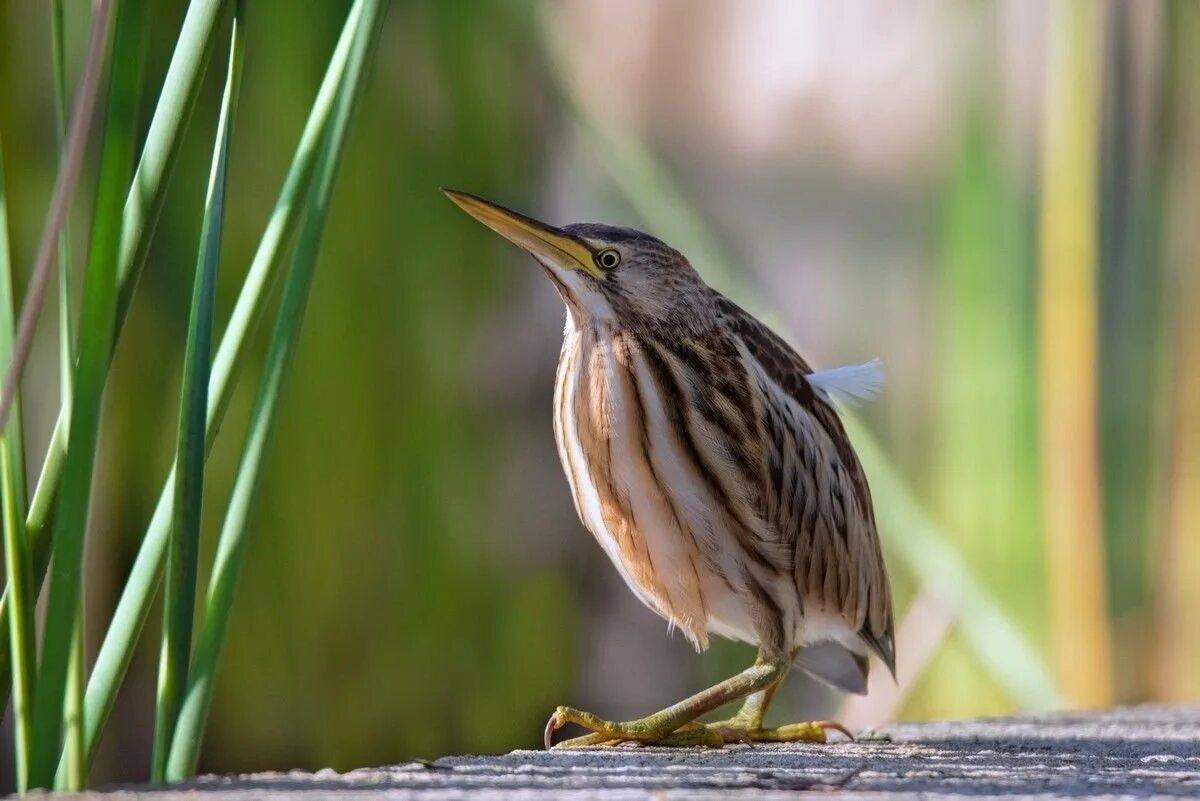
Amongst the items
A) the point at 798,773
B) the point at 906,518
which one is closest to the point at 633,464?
the point at 798,773

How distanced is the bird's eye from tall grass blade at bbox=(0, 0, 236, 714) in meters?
0.58

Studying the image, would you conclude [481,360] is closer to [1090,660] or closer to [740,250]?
[740,250]

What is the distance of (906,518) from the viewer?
2316 mm

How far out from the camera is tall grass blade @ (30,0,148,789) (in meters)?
0.75

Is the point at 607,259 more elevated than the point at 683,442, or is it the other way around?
the point at 607,259

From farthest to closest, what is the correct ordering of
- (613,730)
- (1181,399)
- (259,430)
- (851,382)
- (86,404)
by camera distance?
1. (1181,399)
2. (851,382)
3. (613,730)
4. (259,430)
5. (86,404)

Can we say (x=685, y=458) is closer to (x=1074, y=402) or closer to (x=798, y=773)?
(x=798, y=773)

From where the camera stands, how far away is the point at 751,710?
1.48 meters

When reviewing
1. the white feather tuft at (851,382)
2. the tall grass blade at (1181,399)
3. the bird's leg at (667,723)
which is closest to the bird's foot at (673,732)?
the bird's leg at (667,723)

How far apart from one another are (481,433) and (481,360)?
0.39 ft

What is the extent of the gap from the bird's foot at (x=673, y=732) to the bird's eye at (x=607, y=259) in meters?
0.43

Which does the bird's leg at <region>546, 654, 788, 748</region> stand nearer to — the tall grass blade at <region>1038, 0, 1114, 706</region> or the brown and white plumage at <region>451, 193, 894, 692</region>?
the brown and white plumage at <region>451, 193, 894, 692</region>

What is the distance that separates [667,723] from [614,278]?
43cm

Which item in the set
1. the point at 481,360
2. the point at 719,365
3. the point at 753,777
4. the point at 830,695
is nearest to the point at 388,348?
the point at 481,360
